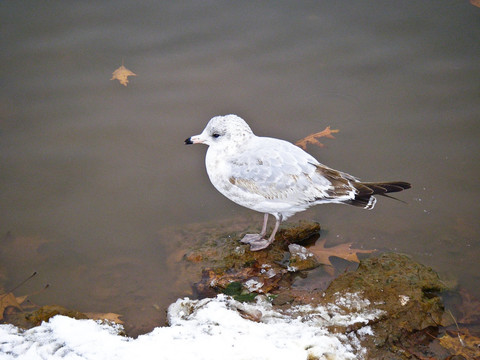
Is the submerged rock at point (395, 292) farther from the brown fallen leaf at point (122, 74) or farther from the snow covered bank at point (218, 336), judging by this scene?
the brown fallen leaf at point (122, 74)

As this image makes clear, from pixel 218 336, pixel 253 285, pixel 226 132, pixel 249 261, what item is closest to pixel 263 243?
pixel 249 261

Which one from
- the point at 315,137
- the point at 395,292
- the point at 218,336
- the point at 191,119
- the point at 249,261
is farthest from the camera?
the point at 191,119

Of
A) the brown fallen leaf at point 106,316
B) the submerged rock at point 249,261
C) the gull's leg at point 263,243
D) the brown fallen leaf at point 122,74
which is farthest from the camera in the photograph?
the brown fallen leaf at point 122,74

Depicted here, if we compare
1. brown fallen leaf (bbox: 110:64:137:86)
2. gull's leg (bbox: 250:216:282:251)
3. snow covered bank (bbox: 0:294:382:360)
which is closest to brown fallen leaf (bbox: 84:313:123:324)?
snow covered bank (bbox: 0:294:382:360)

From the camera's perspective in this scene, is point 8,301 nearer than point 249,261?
Yes

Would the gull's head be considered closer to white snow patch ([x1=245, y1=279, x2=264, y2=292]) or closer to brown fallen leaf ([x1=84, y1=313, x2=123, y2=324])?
white snow patch ([x1=245, y1=279, x2=264, y2=292])

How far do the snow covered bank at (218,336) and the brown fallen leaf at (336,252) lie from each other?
778mm

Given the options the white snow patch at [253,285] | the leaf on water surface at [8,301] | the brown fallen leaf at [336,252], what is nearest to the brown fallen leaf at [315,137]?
the brown fallen leaf at [336,252]

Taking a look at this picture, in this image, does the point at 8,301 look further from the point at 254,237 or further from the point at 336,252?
the point at 336,252

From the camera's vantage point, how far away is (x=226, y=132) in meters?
4.47

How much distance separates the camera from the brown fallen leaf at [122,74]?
21.9 ft

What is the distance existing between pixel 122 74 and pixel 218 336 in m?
4.57

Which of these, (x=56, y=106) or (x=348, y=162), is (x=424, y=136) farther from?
(x=56, y=106)

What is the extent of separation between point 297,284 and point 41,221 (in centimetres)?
275
